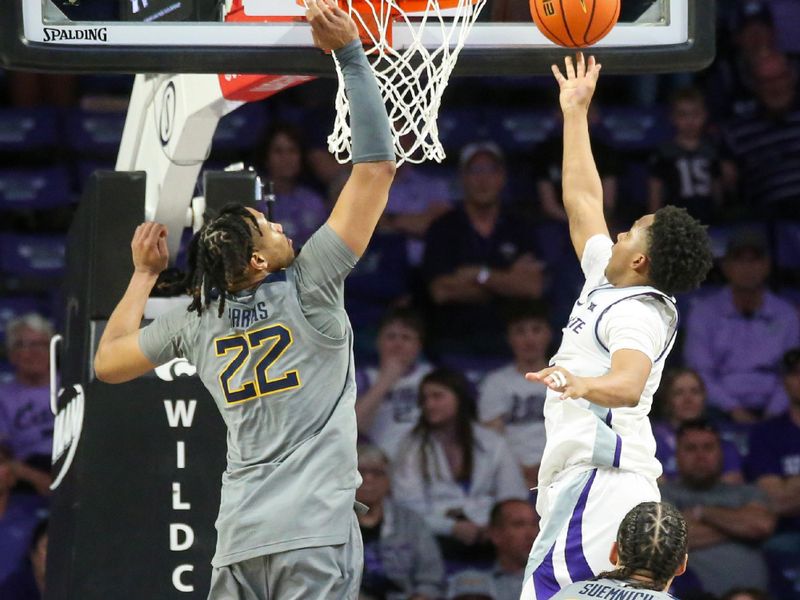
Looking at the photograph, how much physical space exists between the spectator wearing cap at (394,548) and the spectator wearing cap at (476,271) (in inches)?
40.6

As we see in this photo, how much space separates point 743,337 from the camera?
29.1ft

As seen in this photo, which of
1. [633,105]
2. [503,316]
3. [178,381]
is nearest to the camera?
[178,381]

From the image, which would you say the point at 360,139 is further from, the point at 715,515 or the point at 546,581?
the point at 715,515

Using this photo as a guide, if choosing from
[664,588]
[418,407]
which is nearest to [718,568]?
[418,407]

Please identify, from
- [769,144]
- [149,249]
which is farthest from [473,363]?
[149,249]

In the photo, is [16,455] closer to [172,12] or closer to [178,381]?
[178,381]

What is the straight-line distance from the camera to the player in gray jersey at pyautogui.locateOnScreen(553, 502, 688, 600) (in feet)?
13.1

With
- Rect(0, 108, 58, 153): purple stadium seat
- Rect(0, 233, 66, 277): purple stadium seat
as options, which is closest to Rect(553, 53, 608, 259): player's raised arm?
Rect(0, 233, 66, 277): purple stadium seat

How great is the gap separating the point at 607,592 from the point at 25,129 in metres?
6.23

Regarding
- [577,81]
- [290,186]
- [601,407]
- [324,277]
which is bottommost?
[601,407]

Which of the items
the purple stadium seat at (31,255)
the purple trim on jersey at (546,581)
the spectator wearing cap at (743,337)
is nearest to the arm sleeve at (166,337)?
the purple trim on jersey at (546,581)

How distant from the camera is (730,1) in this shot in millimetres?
9734

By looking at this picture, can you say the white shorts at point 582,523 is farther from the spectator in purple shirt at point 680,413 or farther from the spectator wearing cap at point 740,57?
the spectator wearing cap at point 740,57

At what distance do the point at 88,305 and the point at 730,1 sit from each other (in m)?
5.63
